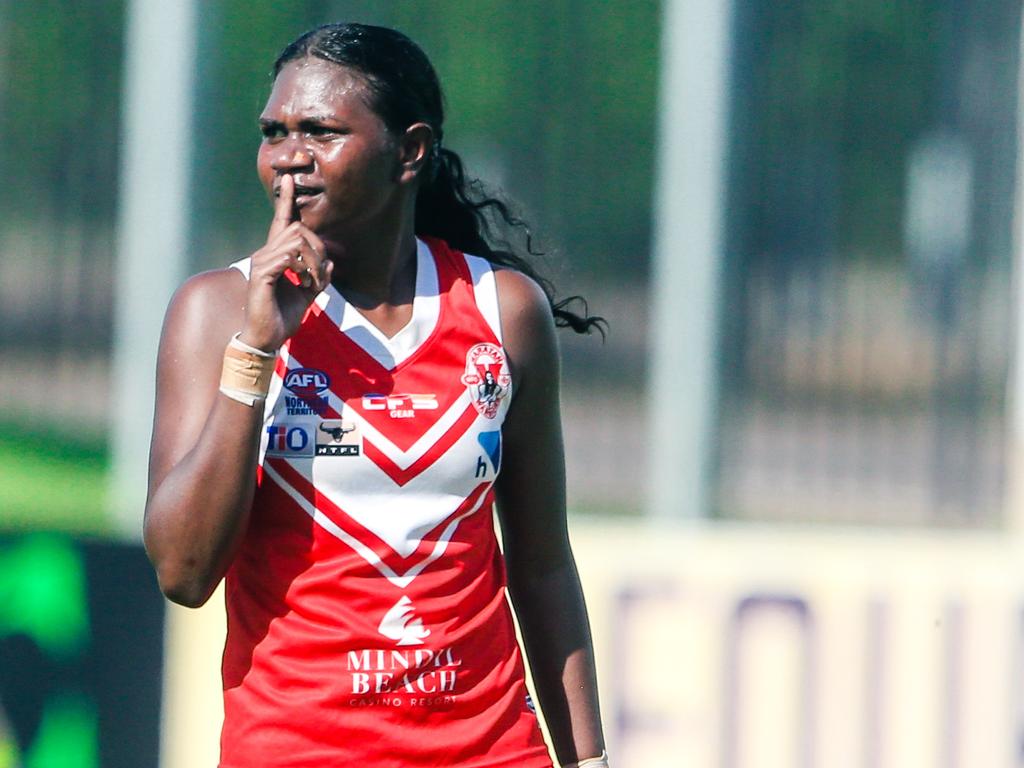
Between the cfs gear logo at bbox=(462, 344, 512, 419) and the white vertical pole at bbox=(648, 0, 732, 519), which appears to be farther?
the white vertical pole at bbox=(648, 0, 732, 519)

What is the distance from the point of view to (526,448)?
2.48m

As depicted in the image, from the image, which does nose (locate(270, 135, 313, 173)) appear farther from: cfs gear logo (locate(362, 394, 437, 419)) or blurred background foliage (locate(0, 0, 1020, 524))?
blurred background foliage (locate(0, 0, 1020, 524))

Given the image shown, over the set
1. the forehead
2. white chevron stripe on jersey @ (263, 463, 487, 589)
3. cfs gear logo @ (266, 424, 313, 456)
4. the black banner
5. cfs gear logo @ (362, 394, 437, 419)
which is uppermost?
the forehead

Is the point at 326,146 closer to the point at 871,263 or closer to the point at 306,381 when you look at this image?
the point at 306,381

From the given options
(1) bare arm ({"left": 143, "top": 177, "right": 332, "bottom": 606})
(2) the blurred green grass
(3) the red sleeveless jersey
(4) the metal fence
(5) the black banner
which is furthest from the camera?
(2) the blurred green grass

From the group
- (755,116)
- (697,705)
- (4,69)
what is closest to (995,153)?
(755,116)

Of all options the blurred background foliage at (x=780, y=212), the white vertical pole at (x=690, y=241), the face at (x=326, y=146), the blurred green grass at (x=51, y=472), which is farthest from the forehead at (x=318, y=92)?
the blurred green grass at (x=51, y=472)

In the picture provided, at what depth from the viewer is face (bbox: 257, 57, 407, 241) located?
225 cm

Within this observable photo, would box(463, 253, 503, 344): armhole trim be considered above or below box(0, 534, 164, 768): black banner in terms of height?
above

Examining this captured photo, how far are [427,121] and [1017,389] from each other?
10.2 feet

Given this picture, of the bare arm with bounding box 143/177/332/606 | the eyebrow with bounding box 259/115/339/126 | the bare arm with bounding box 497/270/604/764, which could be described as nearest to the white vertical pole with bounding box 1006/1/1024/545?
the bare arm with bounding box 497/270/604/764

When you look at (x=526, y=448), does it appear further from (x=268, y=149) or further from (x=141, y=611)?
(x=141, y=611)

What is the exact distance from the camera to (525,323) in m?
A: 2.46

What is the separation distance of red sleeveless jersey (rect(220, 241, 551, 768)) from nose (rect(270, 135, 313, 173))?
0.63ft
